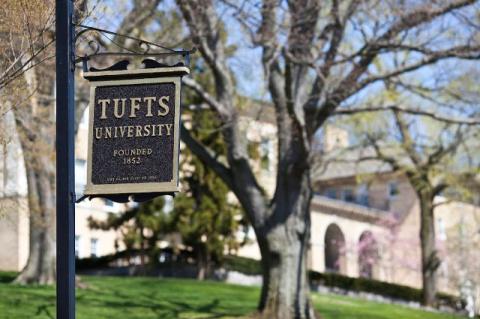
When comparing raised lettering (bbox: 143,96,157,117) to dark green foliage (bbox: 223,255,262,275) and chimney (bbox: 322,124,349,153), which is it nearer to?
chimney (bbox: 322,124,349,153)

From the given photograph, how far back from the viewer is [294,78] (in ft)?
71.1

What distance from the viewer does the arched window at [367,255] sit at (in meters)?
54.9

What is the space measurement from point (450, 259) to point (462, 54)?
34304 mm

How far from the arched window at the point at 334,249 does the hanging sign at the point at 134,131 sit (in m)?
46.2

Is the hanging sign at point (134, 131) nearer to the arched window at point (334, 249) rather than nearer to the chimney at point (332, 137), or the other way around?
the chimney at point (332, 137)

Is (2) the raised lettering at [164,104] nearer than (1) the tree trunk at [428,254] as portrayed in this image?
Yes

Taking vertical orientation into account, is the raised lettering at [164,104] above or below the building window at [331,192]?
below

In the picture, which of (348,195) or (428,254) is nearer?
(428,254)

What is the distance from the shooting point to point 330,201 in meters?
54.7

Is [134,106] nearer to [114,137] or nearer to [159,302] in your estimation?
[114,137]

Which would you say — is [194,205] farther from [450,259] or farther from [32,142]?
[450,259]

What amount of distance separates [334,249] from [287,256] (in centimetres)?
3638

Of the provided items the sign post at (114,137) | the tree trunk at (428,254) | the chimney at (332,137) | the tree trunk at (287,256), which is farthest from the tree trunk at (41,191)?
the tree trunk at (428,254)

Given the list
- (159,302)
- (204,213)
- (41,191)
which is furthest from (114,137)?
(204,213)
